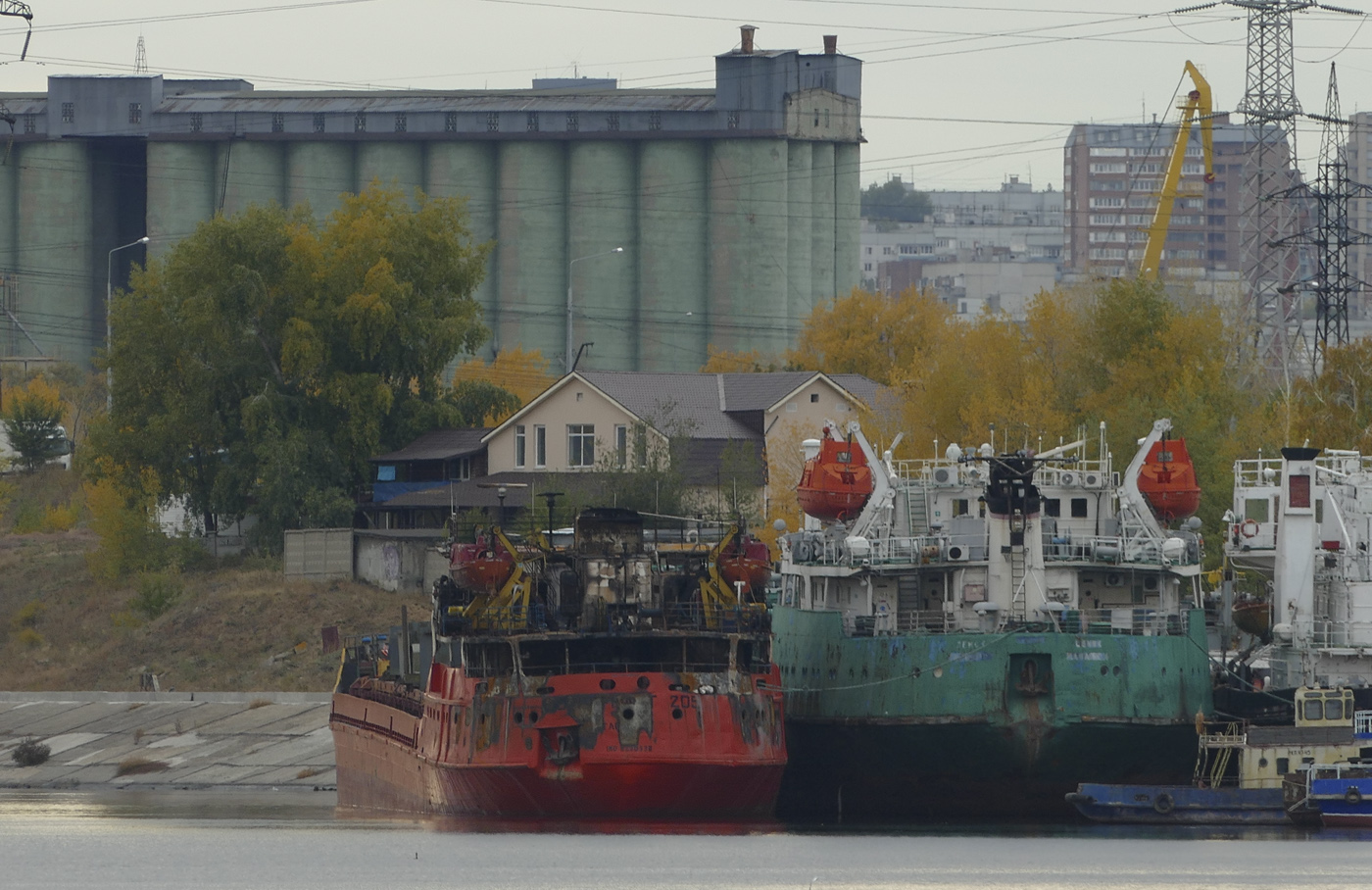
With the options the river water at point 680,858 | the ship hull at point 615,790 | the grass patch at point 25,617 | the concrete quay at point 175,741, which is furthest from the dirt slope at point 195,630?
the ship hull at point 615,790

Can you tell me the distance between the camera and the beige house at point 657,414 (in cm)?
9738

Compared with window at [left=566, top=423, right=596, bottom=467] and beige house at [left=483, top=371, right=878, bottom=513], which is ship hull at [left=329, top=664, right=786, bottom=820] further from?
window at [left=566, top=423, right=596, bottom=467]

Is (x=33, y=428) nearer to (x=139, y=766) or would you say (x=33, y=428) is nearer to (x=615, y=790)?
(x=139, y=766)

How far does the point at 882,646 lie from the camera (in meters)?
57.5

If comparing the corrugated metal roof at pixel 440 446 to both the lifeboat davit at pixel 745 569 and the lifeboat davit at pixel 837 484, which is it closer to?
the lifeboat davit at pixel 837 484

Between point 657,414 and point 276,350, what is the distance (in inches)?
755

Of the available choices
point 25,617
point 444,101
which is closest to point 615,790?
point 25,617

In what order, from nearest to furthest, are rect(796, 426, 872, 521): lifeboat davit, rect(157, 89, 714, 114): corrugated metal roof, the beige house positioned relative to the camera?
rect(796, 426, 872, 521): lifeboat davit
the beige house
rect(157, 89, 714, 114): corrugated metal roof

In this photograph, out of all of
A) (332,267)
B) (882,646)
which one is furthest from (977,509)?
(332,267)

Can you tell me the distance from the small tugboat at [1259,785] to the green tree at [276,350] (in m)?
55.4

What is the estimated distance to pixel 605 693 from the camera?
54188 millimetres

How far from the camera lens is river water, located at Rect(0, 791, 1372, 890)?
48.7m

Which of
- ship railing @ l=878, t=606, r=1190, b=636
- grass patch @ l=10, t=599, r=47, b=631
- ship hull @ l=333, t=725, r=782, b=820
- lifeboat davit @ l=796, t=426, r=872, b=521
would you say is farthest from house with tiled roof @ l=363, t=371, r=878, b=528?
ship hull @ l=333, t=725, r=782, b=820

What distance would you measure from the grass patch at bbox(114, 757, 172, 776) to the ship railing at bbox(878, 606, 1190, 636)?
91.1 feet
